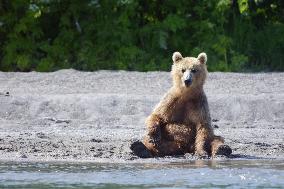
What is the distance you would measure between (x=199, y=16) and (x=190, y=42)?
0.50 m

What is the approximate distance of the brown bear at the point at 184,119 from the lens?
32.8 feet

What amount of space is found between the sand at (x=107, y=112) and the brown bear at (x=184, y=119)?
0.40 metres

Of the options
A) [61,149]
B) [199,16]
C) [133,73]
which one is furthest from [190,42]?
[61,149]

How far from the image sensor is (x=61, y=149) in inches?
411

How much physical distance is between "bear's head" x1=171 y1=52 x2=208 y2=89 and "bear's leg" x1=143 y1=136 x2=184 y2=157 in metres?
0.60

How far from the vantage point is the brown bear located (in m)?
9.98

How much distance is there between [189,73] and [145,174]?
1.63 meters

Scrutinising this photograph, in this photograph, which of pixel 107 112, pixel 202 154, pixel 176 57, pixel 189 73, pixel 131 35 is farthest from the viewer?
pixel 131 35

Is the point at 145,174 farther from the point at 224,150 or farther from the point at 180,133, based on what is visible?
the point at 180,133

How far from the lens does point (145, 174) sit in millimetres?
8914

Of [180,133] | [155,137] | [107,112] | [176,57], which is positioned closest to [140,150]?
[155,137]

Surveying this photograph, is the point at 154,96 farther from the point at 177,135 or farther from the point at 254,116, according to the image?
the point at 177,135

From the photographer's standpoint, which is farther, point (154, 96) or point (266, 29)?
point (266, 29)

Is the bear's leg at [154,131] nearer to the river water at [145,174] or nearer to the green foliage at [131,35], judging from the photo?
the river water at [145,174]
